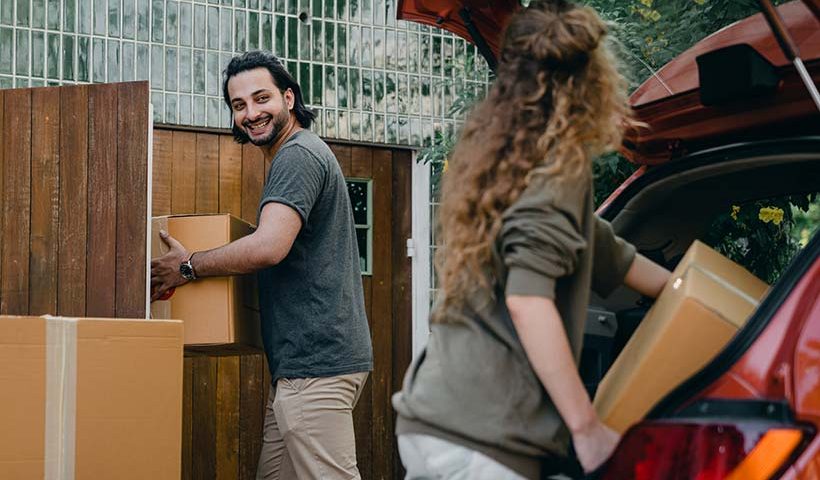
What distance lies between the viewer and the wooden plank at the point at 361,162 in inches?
293

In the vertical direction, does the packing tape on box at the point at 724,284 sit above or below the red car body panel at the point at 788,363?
above

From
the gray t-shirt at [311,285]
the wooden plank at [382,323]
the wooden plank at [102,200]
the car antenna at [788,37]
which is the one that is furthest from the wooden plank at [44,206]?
the wooden plank at [382,323]

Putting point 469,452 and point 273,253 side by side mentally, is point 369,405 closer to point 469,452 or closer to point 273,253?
point 273,253

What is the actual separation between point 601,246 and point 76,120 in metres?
1.87

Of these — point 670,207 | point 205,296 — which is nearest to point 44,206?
point 205,296

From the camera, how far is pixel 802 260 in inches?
99.0

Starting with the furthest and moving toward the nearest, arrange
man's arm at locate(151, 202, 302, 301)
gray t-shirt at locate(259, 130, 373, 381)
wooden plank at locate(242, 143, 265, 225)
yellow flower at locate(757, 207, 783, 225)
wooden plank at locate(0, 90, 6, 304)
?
wooden plank at locate(242, 143, 265, 225) < yellow flower at locate(757, 207, 783, 225) < gray t-shirt at locate(259, 130, 373, 381) < man's arm at locate(151, 202, 302, 301) < wooden plank at locate(0, 90, 6, 304)

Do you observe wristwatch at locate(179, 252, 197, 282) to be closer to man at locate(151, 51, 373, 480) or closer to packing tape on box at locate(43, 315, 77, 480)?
man at locate(151, 51, 373, 480)

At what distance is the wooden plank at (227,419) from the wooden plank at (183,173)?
0.86m

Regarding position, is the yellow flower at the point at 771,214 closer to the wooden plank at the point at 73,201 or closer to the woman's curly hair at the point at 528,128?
the wooden plank at the point at 73,201

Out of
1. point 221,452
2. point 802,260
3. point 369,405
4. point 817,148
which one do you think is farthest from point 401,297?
point 802,260

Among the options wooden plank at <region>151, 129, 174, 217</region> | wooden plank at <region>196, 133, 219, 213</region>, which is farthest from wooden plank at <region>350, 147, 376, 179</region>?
wooden plank at <region>151, 129, 174, 217</region>

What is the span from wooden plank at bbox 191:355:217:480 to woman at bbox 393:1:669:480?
14.1 feet

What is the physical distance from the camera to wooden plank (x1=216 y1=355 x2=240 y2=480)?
6.95 meters
